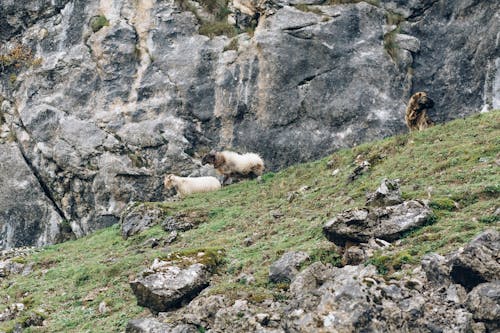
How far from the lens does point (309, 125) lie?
3241cm

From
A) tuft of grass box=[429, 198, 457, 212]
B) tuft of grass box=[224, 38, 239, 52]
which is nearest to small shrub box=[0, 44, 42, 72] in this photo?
tuft of grass box=[224, 38, 239, 52]

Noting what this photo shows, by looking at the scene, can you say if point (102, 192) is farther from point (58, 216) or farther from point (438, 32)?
point (438, 32)

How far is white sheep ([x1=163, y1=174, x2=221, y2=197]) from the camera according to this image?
96.1 ft

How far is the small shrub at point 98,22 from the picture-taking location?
121 feet

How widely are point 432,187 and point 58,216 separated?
22709mm

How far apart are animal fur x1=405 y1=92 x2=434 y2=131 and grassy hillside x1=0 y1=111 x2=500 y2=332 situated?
2.90 meters

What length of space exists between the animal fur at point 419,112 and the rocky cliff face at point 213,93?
436cm

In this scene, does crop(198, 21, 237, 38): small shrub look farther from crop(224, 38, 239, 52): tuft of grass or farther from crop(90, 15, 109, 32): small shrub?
crop(90, 15, 109, 32): small shrub

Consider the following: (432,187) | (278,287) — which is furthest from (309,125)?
(278,287)

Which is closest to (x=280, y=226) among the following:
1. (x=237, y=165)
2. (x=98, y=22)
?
(x=237, y=165)

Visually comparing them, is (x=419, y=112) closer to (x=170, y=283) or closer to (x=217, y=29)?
(x=217, y=29)

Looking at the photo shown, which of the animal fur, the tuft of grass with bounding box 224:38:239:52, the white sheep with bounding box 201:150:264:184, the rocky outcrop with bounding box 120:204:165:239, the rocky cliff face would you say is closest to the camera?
the rocky outcrop with bounding box 120:204:165:239

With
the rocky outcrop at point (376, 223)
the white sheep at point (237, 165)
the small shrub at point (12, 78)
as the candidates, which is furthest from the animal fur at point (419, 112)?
the small shrub at point (12, 78)

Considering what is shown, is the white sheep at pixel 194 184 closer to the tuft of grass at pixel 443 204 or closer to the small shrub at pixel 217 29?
the small shrub at pixel 217 29
